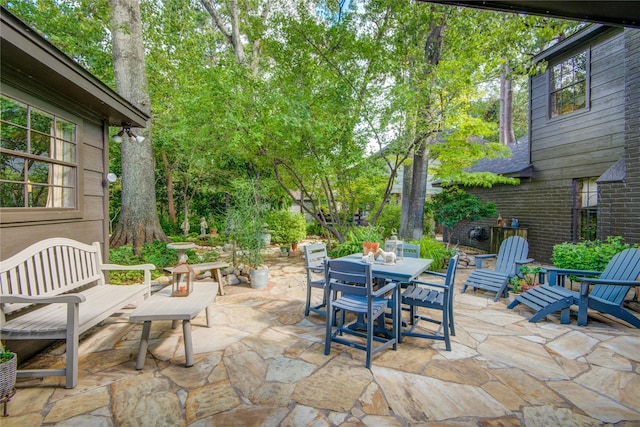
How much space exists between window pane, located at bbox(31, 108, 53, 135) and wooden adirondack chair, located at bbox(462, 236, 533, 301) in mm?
5684

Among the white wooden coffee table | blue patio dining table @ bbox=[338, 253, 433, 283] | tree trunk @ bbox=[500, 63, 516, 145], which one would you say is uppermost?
tree trunk @ bbox=[500, 63, 516, 145]

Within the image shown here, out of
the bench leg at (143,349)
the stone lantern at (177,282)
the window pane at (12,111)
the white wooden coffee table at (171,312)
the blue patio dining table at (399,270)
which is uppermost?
the window pane at (12,111)

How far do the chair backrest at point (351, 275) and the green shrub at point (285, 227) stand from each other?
20.9ft

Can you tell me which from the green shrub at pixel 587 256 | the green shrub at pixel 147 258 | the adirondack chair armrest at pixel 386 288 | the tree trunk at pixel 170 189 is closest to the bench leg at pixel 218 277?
the green shrub at pixel 147 258

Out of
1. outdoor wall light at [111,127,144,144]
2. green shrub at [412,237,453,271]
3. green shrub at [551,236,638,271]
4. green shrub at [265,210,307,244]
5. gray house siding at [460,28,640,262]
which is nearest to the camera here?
outdoor wall light at [111,127,144,144]

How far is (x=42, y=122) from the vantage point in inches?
130

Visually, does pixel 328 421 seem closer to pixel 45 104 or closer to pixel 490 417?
pixel 490 417

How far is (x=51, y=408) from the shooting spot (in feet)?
6.96

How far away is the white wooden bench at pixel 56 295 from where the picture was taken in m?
2.36

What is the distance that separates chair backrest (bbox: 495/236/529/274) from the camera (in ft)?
16.6

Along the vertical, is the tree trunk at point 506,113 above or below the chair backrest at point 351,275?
above

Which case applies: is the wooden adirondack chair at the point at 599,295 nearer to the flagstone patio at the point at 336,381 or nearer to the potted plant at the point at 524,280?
the flagstone patio at the point at 336,381

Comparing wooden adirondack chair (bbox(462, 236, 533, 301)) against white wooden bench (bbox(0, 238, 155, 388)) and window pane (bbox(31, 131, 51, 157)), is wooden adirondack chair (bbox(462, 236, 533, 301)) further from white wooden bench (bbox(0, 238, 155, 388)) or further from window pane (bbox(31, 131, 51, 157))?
window pane (bbox(31, 131, 51, 157))

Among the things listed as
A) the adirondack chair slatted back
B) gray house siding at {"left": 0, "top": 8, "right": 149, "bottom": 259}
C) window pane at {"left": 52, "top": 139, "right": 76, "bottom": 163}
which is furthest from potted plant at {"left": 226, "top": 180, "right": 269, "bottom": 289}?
window pane at {"left": 52, "top": 139, "right": 76, "bottom": 163}
